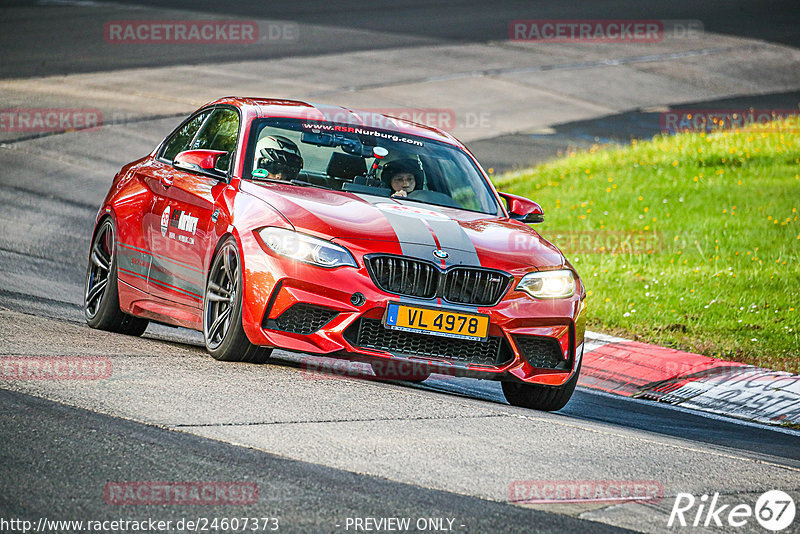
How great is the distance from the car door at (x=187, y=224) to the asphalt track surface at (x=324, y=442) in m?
0.44

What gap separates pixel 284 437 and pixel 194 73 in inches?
876

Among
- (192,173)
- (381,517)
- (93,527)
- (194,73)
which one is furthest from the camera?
(194,73)

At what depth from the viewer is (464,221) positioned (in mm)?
7996

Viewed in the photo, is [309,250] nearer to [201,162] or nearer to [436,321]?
[436,321]

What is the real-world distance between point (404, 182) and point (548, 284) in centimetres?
144

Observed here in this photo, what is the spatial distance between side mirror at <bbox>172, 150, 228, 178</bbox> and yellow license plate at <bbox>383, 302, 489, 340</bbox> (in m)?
1.74

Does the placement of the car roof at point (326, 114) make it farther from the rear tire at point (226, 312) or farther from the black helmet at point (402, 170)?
the rear tire at point (226, 312)

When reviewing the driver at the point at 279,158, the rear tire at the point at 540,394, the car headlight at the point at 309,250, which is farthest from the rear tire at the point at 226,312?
the rear tire at the point at 540,394

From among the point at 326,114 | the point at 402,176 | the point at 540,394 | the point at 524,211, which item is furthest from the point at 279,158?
the point at 540,394

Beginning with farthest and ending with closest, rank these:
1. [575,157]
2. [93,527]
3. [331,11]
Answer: [331,11] < [575,157] < [93,527]

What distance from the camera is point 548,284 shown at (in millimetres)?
7613

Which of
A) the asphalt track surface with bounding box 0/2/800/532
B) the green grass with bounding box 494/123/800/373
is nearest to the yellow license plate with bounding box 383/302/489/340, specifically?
the asphalt track surface with bounding box 0/2/800/532

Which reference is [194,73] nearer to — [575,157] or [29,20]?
[29,20]

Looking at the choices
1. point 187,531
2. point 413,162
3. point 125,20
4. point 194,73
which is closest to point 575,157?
point 194,73
